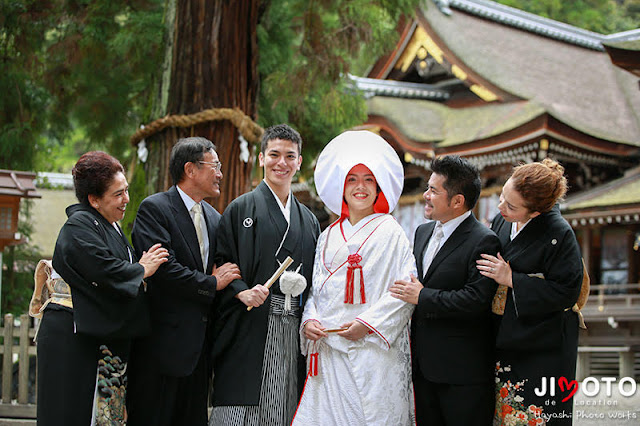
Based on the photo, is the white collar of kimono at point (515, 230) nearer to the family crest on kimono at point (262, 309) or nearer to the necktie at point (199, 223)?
the family crest on kimono at point (262, 309)

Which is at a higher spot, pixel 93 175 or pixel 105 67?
pixel 105 67

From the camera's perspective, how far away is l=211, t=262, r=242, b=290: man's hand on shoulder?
3.28 m

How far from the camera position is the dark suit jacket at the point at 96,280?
305cm

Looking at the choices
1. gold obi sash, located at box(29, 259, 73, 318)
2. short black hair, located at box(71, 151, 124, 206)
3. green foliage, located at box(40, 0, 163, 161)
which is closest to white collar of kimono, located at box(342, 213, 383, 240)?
short black hair, located at box(71, 151, 124, 206)

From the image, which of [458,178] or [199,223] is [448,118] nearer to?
[458,178]

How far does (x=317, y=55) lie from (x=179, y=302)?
336 cm

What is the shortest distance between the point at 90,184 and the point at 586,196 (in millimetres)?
9545

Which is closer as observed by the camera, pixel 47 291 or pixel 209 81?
pixel 47 291

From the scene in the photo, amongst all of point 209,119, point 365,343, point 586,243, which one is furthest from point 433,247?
point 586,243

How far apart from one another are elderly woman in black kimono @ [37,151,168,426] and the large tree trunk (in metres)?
1.67

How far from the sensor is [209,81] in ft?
16.1

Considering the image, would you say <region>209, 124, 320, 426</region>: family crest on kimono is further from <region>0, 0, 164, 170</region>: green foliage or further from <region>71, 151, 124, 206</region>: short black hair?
<region>0, 0, 164, 170</region>: green foliage

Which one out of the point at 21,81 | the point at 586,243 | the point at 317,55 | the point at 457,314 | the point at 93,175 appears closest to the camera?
the point at 457,314

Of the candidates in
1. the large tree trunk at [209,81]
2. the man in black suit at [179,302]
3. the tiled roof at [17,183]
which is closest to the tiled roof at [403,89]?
the tiled roof at [17,183]
